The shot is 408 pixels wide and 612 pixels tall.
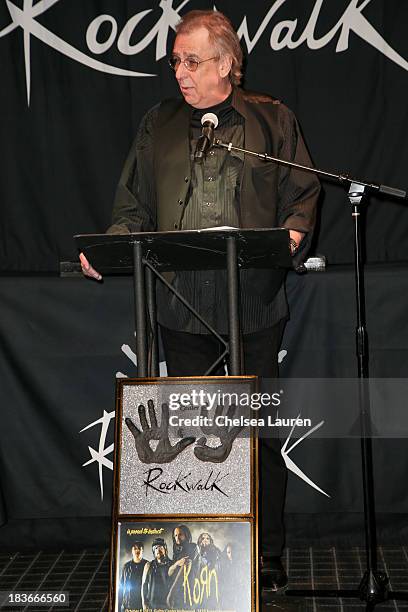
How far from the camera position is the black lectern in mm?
1898

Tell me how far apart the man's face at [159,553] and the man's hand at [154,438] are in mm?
195

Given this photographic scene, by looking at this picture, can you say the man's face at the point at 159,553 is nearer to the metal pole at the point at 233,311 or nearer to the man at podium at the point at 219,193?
the metal pole at the point at 233,311

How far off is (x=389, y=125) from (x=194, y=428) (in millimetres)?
1650

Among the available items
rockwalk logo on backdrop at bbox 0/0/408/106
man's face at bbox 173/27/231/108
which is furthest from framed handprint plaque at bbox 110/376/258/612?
rockwalk logo on backdrop at bbox 0/0/408/106

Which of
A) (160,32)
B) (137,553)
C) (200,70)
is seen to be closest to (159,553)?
(137,553)

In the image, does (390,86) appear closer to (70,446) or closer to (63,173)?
(63,173)

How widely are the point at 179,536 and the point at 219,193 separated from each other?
91 cm

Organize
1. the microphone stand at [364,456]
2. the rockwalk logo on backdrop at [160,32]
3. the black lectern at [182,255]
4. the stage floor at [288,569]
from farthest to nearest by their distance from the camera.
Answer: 1. the rockwalk logo on backdrop at [160,32]
2. the stage floor at [288,569]
3. the microphone stand at [364,456]
4. the black lectern at [182,255]

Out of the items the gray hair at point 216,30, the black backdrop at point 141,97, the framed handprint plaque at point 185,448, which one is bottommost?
the framed handprint plaque at point 185,448

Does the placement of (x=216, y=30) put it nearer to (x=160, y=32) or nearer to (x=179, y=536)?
(x=160, y=32)

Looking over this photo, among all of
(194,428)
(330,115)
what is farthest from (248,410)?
(330,115)

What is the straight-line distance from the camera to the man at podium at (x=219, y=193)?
7.59 ft

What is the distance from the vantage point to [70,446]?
117 inches

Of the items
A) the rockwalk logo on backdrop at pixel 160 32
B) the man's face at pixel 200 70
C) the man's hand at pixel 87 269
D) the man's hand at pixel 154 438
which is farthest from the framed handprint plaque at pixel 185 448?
the rockwalk logo on backdrop at pixel 160 32
